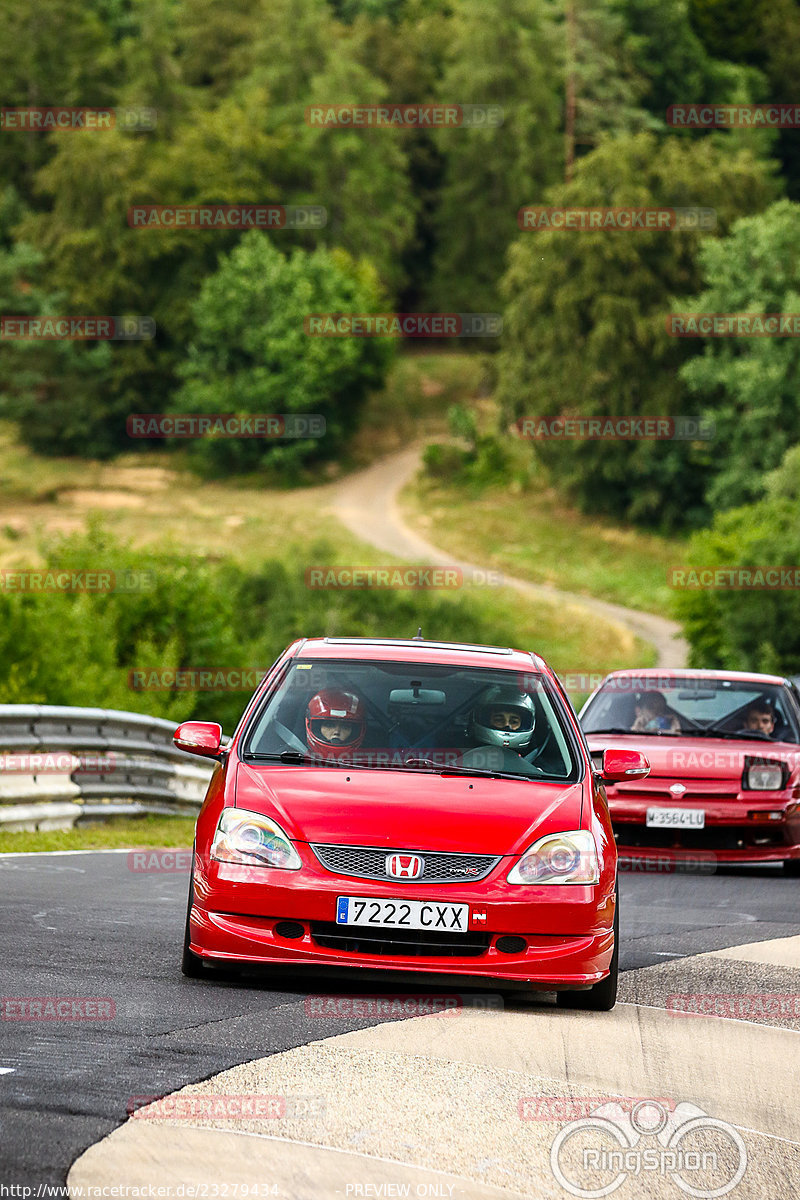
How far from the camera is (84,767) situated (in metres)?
15.7

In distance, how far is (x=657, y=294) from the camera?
78.6 m

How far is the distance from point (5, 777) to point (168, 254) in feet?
281

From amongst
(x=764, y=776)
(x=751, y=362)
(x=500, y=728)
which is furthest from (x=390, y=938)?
(x=751, y=362)

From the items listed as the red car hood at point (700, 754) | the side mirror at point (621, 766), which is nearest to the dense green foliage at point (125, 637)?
the red car hood at point (700, 754)

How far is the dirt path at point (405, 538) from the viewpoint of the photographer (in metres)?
66.8

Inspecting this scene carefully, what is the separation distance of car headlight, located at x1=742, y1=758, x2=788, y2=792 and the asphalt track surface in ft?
6.63

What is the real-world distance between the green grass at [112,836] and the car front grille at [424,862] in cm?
644

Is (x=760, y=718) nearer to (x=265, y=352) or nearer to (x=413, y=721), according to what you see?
(x=413, y=721)

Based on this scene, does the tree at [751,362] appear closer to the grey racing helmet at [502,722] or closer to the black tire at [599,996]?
the grey racing helmet at [502,722]

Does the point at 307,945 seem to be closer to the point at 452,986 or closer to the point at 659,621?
the point at 452,986

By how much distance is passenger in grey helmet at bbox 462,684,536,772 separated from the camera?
8.05 m

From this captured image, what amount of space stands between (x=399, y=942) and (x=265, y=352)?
86345 millimetres

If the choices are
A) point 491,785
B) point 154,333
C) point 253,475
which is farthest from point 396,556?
point 491,785

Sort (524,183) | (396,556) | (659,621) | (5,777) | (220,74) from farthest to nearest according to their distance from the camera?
1. (220,74)
2. (524,183)
3. (396,556)
4. (659,621)
5. (5,777)
